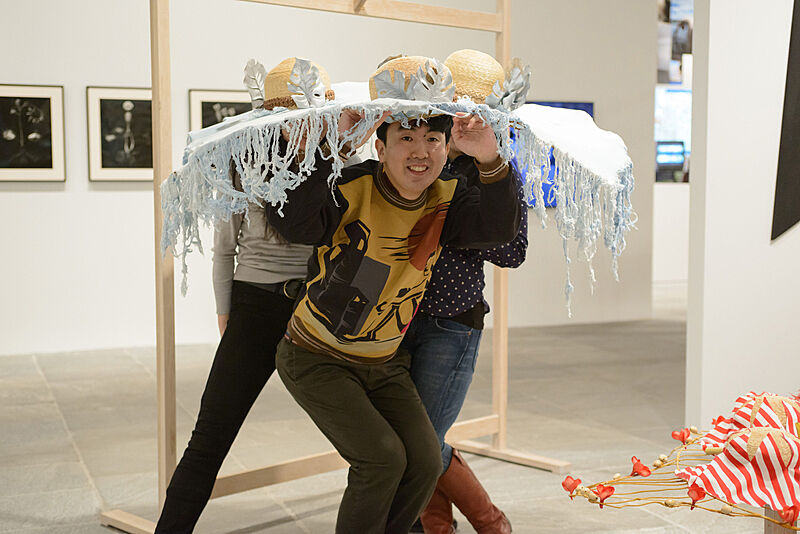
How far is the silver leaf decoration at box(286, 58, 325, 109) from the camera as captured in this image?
1992 millimetres

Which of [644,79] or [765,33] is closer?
[765,33]

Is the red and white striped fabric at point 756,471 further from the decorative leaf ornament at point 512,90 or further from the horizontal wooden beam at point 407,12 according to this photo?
the horizontal wooden beam at point 407,12

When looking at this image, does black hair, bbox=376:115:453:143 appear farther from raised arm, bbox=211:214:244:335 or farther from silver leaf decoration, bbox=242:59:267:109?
raised arm, bbox=211:214:244:335

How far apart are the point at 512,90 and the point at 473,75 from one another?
283 millimetres

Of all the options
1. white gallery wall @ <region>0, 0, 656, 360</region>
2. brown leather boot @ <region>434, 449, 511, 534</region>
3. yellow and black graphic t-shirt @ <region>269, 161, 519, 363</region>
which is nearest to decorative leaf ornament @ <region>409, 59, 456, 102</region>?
yellow and black graphic t-shirt @ <region>269, 161, 519, 363</region>

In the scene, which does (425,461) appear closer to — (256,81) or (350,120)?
(350,120)

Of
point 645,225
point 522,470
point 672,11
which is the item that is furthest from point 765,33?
point 672,11

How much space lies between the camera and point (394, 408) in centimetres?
242

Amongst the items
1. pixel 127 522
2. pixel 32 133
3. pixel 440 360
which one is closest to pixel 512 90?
pixel 440 360

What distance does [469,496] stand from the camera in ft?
9.64

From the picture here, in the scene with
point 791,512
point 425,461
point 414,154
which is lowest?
point 425,461

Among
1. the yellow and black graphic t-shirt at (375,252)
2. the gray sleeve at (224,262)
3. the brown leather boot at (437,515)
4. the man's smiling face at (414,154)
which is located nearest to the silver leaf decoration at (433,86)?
the man's smiling face at (414,154)

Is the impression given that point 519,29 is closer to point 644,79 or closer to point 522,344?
point 644,79

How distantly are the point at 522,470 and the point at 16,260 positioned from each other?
15.4ft
